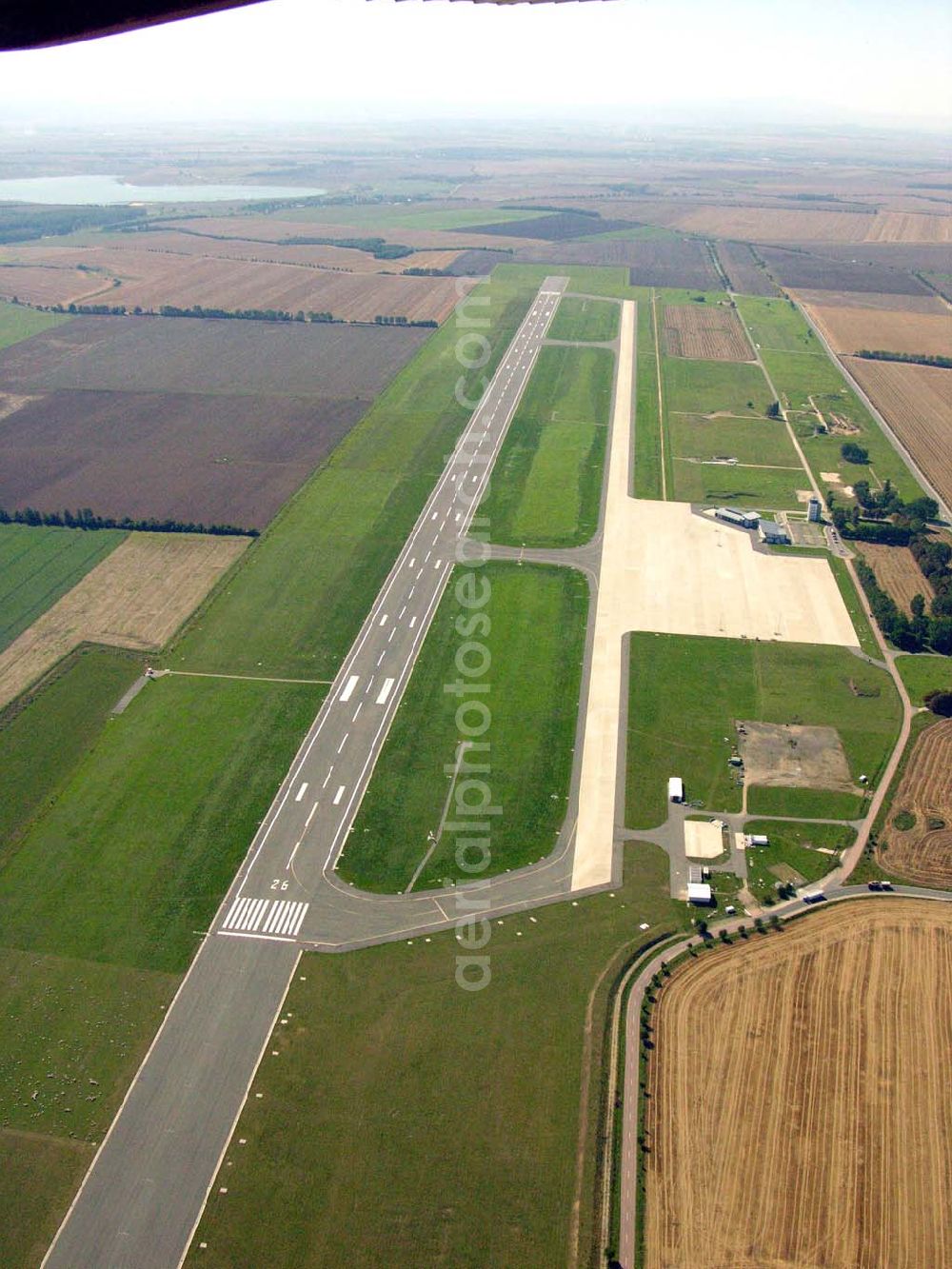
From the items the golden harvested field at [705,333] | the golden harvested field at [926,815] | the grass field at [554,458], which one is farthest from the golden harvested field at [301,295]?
the golden harvested field at [926,815]

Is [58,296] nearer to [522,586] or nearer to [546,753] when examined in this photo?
[522,586]

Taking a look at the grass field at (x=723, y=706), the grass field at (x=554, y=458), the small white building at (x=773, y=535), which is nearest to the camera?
the grass field at (x=723, y=706)

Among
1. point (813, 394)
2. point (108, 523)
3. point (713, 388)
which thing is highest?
point (713, 388)

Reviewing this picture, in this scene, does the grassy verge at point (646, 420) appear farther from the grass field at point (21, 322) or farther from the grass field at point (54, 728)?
the grass field at point (21, 322)

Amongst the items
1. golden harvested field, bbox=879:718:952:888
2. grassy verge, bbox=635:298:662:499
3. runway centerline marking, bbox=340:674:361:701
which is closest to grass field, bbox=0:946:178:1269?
runway centerline marking, bbox=340:674:361:701

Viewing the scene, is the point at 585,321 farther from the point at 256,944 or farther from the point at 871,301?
the point at 256,944

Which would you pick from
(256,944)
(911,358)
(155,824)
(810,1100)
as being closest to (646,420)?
(911,358)

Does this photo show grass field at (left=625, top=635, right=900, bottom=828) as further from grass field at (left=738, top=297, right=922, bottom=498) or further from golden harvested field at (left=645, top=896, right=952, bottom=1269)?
grass field at (left=738, top=297, right=922, bottom=498)
